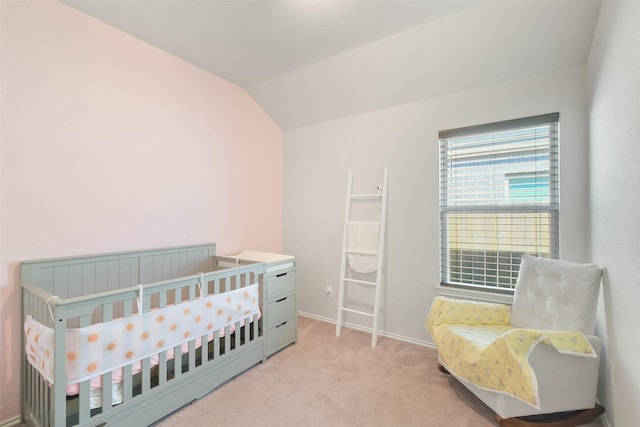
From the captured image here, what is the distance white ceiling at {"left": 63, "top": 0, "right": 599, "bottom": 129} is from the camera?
6.17 feet

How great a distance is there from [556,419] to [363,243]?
70.3 inches

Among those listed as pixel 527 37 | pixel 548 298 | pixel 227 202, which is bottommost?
pixel 548 298

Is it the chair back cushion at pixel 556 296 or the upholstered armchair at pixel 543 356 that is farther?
the chair back cushion at pixel 556 296

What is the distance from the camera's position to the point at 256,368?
225 cm

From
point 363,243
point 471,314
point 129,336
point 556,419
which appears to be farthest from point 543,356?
point 129,336

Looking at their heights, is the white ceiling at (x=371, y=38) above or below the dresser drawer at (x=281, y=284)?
above

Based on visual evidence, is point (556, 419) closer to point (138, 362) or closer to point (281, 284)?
point (281, 284)

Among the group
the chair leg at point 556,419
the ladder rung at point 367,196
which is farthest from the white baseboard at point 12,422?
the ladder rung at point 367,196

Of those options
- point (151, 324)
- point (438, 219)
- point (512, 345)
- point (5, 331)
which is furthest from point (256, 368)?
point (438, 219)

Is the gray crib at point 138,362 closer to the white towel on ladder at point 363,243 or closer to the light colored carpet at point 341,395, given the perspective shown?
the light colored carpet at point 341,395

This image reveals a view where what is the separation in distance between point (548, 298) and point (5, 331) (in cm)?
323

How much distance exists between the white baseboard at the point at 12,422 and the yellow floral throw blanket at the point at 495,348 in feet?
8.36

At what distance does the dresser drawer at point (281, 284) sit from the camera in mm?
2449

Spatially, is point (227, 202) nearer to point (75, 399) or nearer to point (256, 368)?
point (256, 368)
